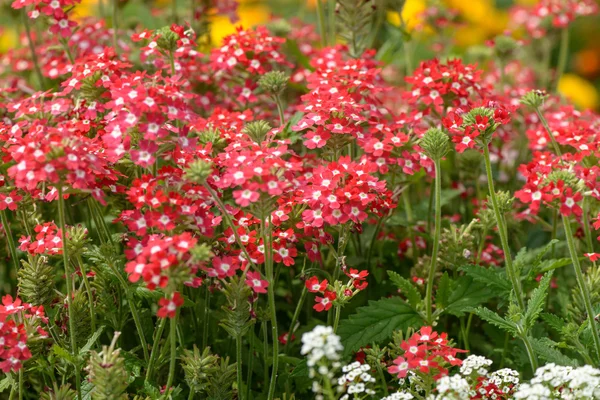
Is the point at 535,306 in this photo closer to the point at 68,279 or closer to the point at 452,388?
the point at 452,388

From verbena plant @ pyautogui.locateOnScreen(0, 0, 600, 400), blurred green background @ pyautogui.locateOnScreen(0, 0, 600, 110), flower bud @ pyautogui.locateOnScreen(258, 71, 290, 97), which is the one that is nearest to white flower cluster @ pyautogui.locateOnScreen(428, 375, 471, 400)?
verbena plant @ pyautogui.locateOnScreen(0, 0, 600, 400)

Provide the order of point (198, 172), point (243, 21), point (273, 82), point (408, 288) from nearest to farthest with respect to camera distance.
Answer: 1. point (198, 172)
2. point (408, 288)
3. point (273, 82)
4. point (243, 21)

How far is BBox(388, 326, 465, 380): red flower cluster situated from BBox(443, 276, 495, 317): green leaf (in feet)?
1.05

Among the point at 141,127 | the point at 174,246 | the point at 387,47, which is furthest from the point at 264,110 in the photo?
the point at 174,246

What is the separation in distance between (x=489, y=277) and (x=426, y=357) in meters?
0.46

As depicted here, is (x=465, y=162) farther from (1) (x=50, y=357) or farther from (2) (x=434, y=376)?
(1) (x=50, y=357)

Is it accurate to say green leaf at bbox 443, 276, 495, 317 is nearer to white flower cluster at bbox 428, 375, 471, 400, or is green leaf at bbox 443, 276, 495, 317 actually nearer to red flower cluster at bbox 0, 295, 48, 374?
white flower cluster at bbox 428, 375, 471, 400

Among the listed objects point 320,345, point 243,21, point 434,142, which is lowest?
point 243,21


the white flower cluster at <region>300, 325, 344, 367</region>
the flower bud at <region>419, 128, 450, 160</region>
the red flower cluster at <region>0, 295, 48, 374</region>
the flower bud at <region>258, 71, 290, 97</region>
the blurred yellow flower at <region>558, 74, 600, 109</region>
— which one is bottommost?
the blurred yellow flower at <region>558, 74, 600, 109</region>

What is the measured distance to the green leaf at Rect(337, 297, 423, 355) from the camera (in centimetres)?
232

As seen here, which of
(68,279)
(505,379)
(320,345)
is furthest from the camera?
(505,379)

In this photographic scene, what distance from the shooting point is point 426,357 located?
2016mm

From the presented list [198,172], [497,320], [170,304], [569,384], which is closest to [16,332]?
[170,304]

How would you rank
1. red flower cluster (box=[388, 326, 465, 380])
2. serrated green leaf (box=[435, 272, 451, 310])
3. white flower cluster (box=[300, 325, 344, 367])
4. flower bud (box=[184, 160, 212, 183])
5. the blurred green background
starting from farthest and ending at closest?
the blurred green background
serrated green leaf (box=[435, 272, 451, 310])
red flower cluster (box=[388, 326, 465, 380])
flower bud (box=[184, 160, 212, 183])
white flower cluster (box=[300, 325, 344, 367])
